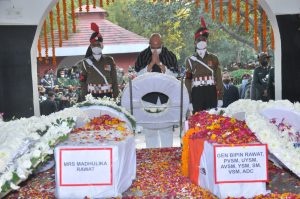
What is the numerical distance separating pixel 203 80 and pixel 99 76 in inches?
55.6

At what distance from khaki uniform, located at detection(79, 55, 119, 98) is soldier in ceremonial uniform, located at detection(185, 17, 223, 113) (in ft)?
3.46

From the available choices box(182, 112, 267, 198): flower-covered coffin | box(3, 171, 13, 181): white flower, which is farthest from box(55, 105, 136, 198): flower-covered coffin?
box(182, 112, 267, 198): flower-covered coffin

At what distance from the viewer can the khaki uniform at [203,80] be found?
7.66 meters

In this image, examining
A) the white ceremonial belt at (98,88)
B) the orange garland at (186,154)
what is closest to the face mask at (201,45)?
the white ceremonial belt at (98,88)

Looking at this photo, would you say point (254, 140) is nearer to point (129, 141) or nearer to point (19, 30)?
point (129, 141)

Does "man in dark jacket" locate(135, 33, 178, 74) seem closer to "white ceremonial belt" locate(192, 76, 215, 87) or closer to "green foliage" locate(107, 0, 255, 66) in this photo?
"white ceremonial belt" locate(192, 76, 215, 87)

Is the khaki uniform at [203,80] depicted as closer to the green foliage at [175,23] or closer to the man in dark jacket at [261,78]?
the man in dark jacket at [261,78]

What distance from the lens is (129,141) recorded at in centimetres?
477

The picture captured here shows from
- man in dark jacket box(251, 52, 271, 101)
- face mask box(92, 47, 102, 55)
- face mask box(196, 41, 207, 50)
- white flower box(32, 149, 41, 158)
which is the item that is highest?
face mask box(196, 41, 207, 50)

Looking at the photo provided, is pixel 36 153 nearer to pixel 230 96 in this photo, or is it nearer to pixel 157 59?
pixel 157 59

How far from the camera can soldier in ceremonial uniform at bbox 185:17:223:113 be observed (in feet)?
25.1

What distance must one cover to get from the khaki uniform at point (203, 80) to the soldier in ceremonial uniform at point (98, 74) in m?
A: 1.05

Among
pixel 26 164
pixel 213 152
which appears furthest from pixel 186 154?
pixel 26 164

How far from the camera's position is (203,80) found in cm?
766
